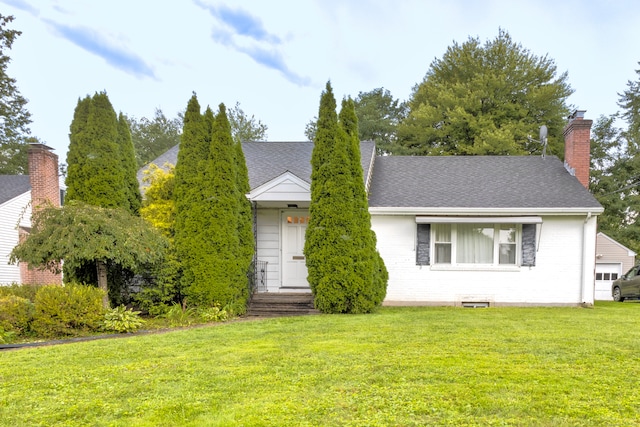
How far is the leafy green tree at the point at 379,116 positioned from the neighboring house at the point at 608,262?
1246 centimetres

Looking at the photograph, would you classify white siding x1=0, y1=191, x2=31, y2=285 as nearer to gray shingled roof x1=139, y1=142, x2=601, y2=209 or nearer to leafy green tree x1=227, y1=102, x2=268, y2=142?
gray shingled roof x1=139, y1=142, x2=601, y2=209

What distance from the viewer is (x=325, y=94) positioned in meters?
8.28

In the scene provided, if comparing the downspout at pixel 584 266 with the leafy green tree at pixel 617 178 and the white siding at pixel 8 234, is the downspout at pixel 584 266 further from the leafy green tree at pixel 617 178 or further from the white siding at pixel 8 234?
the white siding at pixel 8 234

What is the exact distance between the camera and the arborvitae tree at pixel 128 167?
8.50 m

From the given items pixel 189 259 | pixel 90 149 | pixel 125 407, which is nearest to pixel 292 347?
pixel 125 407

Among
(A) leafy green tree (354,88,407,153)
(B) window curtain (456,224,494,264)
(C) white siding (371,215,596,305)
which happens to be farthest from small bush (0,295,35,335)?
(A) leafy green tree (354,88,407,153)

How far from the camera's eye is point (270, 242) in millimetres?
10281

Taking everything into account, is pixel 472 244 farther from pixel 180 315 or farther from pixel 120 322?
pixel 120 322

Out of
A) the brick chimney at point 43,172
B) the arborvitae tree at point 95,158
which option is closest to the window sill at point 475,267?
the arborvitae tree at point 95,158

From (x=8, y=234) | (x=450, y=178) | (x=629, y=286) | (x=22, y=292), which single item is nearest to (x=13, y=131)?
(x=8, y=234)

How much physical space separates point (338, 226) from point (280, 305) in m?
2.47

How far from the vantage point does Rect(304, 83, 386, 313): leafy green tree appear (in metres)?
7.92

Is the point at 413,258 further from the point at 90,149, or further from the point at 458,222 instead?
the point at 90,149

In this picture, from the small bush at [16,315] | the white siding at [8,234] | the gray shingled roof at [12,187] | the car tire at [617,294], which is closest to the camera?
the small bush at [16,315]
